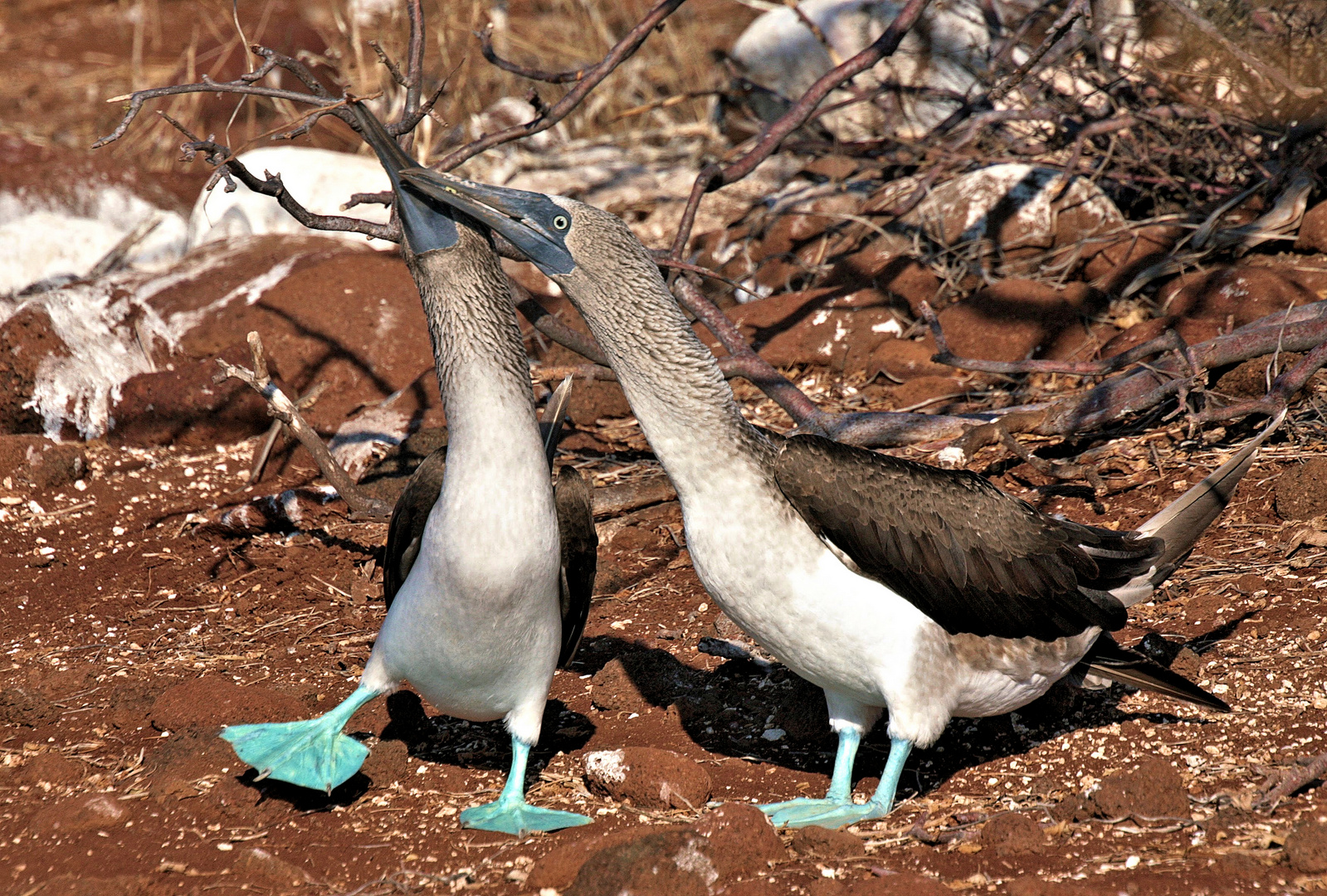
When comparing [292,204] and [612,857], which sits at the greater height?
[292,204]

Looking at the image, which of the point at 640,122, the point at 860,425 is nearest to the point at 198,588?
the point at 860,425

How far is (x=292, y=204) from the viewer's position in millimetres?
4129

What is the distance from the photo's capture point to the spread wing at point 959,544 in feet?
10.1

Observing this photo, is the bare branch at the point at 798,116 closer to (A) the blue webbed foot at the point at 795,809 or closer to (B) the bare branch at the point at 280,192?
(B) the bare branch at the point at 280,192

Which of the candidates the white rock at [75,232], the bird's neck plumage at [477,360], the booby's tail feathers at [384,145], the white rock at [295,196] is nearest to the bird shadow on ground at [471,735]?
the bird's neck plumage at [477,360]

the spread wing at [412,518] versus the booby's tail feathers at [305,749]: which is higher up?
the spread wing at [412,518]

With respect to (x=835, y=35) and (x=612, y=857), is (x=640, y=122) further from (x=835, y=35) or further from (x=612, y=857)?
(x=612, y=857)

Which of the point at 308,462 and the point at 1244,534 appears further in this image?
the point at 308,462

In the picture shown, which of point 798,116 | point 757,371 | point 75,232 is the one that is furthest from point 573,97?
point 75,232

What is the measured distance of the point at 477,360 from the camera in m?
3.03

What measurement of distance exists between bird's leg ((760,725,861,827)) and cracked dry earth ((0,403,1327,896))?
4.1 inches

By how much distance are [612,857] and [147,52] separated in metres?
12.8

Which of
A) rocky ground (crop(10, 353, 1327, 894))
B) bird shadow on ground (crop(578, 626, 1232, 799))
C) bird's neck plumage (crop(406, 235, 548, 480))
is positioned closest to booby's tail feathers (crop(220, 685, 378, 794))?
rocky ground (crop(10, 353, 1327, 894))

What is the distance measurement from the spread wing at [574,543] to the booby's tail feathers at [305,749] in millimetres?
637
